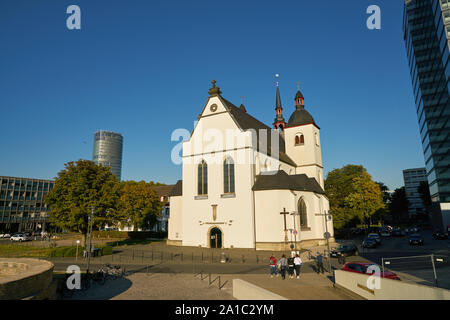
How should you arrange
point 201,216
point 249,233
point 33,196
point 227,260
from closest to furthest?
point 227,260
point 249,233
point 201,216
point 33,196

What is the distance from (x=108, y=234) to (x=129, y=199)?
1396 centimetres

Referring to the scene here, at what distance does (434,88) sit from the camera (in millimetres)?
54281

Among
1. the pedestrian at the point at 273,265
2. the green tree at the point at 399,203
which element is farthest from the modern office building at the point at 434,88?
the green tree at the point at 399,203

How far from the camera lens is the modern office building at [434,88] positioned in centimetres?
4781

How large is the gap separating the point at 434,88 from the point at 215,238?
5089 cm

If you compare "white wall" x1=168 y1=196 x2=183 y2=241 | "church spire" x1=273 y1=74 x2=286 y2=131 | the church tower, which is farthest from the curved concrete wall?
"church spire" x1=273 y1=74 x2=286 y2=131

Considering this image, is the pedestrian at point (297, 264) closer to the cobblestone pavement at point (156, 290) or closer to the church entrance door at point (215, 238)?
the cobblestone pavement at point (156, 290)

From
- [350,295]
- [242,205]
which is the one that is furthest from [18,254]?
[350,295]

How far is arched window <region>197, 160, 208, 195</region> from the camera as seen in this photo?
39469mm

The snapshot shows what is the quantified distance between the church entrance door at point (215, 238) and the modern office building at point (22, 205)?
6511 centimetres

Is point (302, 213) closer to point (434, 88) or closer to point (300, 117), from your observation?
point (300, 117)

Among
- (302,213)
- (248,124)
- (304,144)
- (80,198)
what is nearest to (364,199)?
(304,144)
